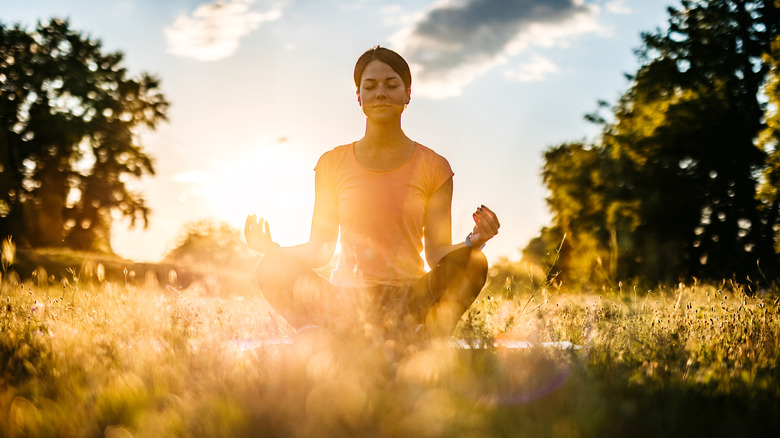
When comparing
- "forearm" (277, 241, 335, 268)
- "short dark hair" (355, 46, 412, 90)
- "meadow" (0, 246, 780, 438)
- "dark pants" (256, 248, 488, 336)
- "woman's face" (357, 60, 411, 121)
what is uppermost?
"short dark hair" (355, 46, 412, 90)

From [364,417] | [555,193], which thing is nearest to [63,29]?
[555,193]

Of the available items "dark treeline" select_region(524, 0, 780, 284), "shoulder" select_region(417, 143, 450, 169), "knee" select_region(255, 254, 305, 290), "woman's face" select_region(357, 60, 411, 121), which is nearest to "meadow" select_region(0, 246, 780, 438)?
"knee" select_region(255, 254, 305, 290)

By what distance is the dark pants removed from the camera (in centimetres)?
410

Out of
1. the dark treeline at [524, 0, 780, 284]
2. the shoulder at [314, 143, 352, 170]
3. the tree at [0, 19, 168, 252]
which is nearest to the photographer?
the shoulder at [314, 143, 352, 170]

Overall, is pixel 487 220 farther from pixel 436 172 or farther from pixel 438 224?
pixel 436 172

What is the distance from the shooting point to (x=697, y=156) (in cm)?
2334

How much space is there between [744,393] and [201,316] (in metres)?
3.65

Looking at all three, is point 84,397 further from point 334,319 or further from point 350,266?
point 350,266

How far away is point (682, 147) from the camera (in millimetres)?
23547

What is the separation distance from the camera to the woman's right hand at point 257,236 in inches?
161

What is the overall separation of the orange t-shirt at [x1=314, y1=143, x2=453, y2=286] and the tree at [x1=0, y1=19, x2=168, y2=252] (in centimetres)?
2711

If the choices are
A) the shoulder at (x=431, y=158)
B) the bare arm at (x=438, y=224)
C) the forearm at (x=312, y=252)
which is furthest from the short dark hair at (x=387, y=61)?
the forearm at (x=312, y=252)

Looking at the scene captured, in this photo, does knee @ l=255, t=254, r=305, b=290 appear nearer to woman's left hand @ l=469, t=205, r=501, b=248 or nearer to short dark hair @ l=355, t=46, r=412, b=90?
woman's left hand @ l=469, t=205, r=501, b=248

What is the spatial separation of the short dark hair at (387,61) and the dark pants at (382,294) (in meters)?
1.37
